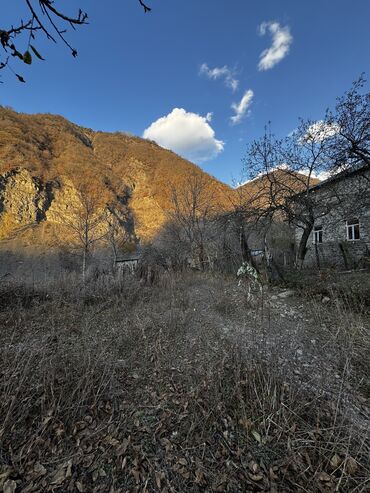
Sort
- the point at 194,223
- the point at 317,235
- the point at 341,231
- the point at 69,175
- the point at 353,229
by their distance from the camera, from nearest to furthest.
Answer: the point at 353,229 < the point at 341,231 < the point at 194,223 < the point at 317,235 < the point at 69,175

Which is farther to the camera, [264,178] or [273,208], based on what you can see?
[264,178]

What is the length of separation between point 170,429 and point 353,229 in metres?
17.7

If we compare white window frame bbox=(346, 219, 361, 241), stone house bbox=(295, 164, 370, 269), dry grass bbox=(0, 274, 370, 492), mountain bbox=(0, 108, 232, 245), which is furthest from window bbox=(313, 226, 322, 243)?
dry grass bbox=(0, 274, 370, 492)

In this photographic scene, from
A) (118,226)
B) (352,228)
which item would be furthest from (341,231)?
(118,226)

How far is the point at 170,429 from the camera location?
2262mm

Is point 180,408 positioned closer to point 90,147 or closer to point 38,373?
point 38,373

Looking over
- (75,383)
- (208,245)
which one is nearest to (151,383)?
(75,383)

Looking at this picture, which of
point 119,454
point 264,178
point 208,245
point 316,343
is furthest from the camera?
point 208,245

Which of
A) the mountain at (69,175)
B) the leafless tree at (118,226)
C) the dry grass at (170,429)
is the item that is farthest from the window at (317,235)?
the leafless tree at (118,226)

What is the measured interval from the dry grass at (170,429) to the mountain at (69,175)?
17854 mm

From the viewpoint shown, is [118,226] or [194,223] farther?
[118,226]

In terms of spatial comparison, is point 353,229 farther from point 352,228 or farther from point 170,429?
point 170,429

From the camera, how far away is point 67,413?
91.0 inches

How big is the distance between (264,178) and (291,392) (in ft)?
33.9
